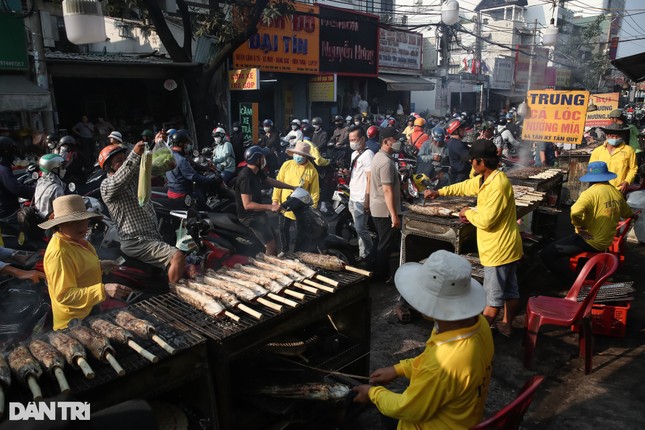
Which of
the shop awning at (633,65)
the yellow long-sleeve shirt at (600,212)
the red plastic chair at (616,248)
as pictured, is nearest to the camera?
the yellow long-sleeve shirt at (600,212)

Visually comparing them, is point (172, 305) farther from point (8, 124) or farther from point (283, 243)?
point (8, 124)

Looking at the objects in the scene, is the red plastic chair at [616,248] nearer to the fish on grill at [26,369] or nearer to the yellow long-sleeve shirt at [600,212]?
the yellow long-sleeve shirt at [600,212]

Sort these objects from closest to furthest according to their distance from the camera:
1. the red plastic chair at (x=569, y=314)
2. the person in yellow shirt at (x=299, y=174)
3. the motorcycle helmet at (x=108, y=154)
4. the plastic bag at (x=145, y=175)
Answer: the plastic bag at (x=145, y=175) < the red plastic chair at (x=569, y=314) < the motorcycle helmet at (x=108, y=154) < the person in yellow shirt at (x=299, y=174)

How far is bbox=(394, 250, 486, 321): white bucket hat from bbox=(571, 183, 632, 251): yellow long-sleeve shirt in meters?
4.06

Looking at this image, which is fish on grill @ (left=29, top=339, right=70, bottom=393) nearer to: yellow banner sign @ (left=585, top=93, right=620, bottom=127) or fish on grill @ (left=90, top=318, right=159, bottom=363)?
fish on grill @ (left=90, top=318, right=159, bottom=363)

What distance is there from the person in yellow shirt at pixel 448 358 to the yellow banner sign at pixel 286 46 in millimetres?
16017

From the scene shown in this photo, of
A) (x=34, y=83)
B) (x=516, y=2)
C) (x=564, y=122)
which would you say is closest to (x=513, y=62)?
(x=516, y=2)

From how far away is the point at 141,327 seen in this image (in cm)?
289

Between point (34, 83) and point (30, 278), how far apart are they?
951 centimetres

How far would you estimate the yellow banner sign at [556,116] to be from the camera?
32.6 feet

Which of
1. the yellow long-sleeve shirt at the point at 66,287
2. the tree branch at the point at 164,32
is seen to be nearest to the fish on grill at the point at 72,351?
the yellow long-sleeve shirt at the point at 66,287

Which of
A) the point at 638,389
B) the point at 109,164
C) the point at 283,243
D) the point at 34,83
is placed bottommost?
the point at 638,389

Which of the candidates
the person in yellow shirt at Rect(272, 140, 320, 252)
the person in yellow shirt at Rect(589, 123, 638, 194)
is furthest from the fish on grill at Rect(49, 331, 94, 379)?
the person in yellow shirt at Rect(589, 123, 638, 194)

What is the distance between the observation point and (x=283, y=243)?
7250 mm
